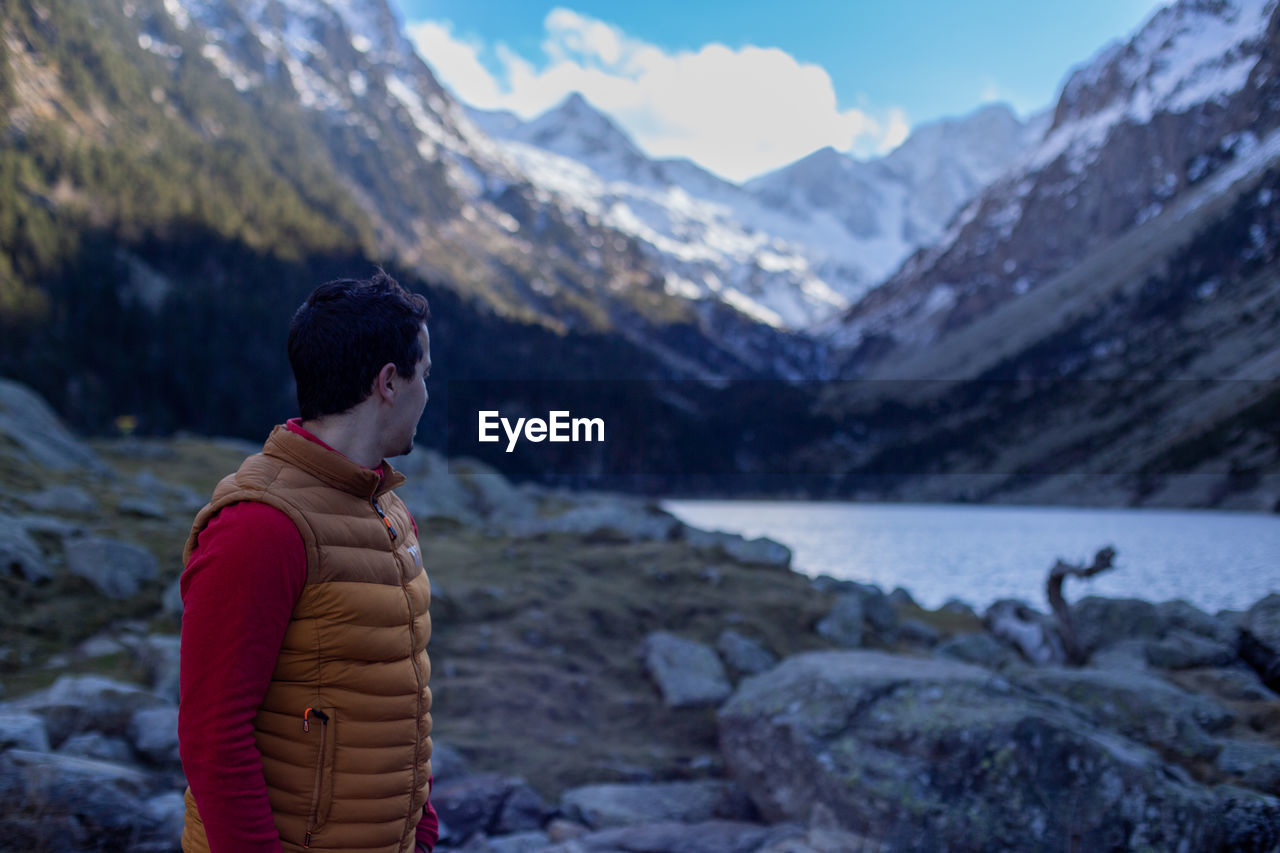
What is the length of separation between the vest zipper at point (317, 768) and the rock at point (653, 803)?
566 cm

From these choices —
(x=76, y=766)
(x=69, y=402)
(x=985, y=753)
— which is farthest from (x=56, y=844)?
(x=69, y=402)

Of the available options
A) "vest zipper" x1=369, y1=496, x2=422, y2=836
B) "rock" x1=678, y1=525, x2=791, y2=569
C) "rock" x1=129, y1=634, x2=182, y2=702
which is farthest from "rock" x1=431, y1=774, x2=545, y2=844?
"rock" x1=678, y1=525, x2=791, y2=569

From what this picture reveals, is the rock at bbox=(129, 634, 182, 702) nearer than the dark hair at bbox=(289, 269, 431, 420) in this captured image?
No

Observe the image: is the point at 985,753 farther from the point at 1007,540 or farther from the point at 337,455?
the point at 1007,540

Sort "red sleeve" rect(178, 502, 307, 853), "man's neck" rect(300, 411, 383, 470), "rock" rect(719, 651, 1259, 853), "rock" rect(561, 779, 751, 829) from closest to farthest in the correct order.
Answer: "red sleeve" rect(178, 502, 307, 853) < "man's neck" rect(300, 411, 383, 470) < "rock" rect(719, 651, 1259, 853) < "rock" rect(561, 779, 751, 829)

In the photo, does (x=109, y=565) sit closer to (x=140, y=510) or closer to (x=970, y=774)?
(x=140, y=510)

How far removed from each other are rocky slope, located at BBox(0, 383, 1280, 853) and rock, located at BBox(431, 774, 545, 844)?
0.11 feet


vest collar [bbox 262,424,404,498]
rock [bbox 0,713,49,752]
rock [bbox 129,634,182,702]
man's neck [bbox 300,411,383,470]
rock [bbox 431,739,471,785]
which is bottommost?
rock [bbox 431,739,471,785]

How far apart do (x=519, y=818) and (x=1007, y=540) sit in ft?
219

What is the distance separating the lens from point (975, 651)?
597 inches

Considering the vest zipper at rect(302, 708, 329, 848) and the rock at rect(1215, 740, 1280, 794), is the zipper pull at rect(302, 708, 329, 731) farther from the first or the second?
the rock at rect(1215, 740, 1280, 794)

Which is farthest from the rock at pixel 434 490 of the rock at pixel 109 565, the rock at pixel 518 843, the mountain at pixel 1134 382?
the mountain at pixel 1134 382

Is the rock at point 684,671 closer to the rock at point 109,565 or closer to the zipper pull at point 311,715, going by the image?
the rock at point 109,565

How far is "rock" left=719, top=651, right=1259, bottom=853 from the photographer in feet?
20.1
